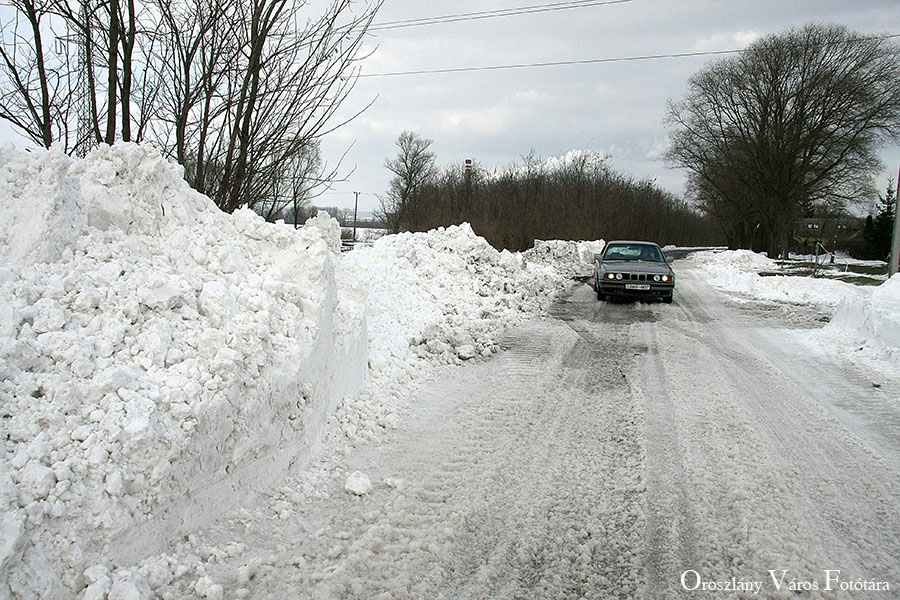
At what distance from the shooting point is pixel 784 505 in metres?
3.72

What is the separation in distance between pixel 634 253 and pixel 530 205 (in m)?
18.5

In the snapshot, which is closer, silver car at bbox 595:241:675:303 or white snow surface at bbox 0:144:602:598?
white snow surface at bbox 0:144:602:598

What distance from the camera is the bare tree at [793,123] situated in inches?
1314

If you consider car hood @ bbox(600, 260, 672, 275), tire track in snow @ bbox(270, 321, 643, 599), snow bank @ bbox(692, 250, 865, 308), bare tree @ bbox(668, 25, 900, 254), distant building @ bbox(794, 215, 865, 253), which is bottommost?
tire track in snow @ bbox(270, 321, 643, 599)

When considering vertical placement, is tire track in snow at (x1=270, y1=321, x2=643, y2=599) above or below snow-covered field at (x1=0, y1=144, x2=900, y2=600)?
below

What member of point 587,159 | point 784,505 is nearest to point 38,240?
point 784,505

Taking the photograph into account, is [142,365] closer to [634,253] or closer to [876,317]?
[876,317]

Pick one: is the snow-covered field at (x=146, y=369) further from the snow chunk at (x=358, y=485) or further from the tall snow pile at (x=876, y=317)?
the tall snow pile at (x=876, y=317)

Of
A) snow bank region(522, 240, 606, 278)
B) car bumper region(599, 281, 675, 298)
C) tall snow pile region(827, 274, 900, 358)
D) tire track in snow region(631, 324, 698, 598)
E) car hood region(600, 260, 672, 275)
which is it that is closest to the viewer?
tire track in snow region(631, 324, 698, 598)

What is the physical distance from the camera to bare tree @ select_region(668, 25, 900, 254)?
3338 cm

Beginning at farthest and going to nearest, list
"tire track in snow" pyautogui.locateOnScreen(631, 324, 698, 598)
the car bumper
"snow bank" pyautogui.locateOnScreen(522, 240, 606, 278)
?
"snow bank" pyautogui.locateOnScreen(522, 240, 606, 278) → the car bumper → "tire track in snow" pyautogui.locateOnScreen(631, 324, 698, 598)

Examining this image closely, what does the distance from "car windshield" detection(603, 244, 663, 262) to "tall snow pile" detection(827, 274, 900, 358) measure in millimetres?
5141

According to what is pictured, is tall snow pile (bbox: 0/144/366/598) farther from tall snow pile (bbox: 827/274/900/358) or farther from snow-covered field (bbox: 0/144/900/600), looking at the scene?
tall snow pile (bbox: 827/274/900/358)

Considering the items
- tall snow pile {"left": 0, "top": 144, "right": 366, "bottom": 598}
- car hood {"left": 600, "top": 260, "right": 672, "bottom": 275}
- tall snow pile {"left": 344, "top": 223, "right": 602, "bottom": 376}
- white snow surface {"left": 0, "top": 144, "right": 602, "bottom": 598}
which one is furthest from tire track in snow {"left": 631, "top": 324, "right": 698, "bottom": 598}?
car hood {"left": 600, "top": 260, "right": 672, "bottom": 275}
